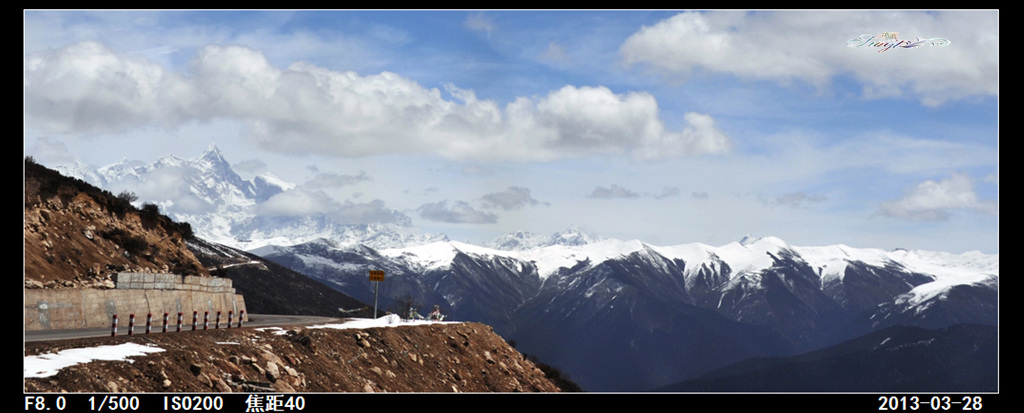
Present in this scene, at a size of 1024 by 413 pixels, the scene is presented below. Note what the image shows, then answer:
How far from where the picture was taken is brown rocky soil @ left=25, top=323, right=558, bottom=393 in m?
24.3

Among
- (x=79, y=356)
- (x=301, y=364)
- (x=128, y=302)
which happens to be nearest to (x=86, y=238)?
(x=128, y=302)

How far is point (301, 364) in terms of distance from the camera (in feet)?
112

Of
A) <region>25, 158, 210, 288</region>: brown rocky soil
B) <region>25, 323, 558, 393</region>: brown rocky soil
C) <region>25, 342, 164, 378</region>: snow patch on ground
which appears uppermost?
<region>25, 158, 210, 288</region>: brown rocky soil

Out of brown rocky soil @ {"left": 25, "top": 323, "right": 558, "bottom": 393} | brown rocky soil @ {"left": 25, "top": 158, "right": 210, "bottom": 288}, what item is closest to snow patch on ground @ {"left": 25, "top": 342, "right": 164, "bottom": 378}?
brown rocky soil @ {"left": 25, "top": 323, "right": 558, "bottom": 393}

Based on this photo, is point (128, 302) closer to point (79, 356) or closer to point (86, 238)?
point (86, 238)

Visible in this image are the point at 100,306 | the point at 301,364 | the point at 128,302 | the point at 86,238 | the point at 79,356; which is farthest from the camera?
the point at 86,238

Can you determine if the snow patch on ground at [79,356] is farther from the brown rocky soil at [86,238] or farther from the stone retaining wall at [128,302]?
the brown rocky soil at [86,238]

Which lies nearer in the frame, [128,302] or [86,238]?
[128,302]

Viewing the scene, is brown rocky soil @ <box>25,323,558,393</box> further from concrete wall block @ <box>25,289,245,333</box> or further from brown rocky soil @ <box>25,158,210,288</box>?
brown rocky soil @ <box>25,158,210,288</box>
